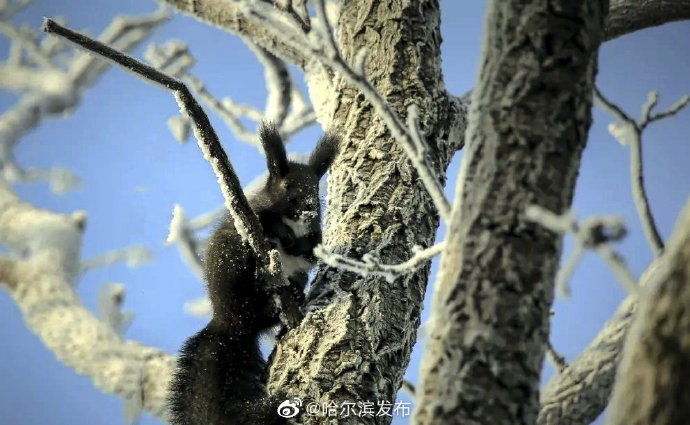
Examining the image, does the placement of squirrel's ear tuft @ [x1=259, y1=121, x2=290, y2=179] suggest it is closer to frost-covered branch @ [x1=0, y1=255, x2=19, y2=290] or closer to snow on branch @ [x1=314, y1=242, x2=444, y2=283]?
snow on branch @ [x1=314, y1=242, x2=444, y2=283]

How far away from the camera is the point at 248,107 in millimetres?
5035

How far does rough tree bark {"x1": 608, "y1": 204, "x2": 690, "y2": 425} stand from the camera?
85 centimetres

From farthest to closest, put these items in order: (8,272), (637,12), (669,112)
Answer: (8,272), (637,12), (669,112)

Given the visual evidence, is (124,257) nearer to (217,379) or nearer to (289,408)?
(217,379)

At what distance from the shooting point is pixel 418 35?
232 centimetres

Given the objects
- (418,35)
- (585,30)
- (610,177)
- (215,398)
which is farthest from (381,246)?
(610,177)

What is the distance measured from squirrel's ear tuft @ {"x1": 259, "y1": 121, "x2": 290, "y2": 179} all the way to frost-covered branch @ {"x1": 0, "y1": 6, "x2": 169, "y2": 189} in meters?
3.05

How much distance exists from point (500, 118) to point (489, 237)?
0.61 ft

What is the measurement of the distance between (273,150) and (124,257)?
11.9 ft

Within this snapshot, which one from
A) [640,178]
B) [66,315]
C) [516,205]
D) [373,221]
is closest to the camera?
[516,205]

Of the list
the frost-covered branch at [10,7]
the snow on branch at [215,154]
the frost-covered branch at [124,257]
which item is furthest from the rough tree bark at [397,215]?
the frost-covered branch at [10,7]

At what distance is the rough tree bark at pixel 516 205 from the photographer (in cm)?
105

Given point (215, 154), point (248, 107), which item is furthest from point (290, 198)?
point (248, 107)

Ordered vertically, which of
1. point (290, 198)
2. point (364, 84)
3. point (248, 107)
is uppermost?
point (248, 107)
